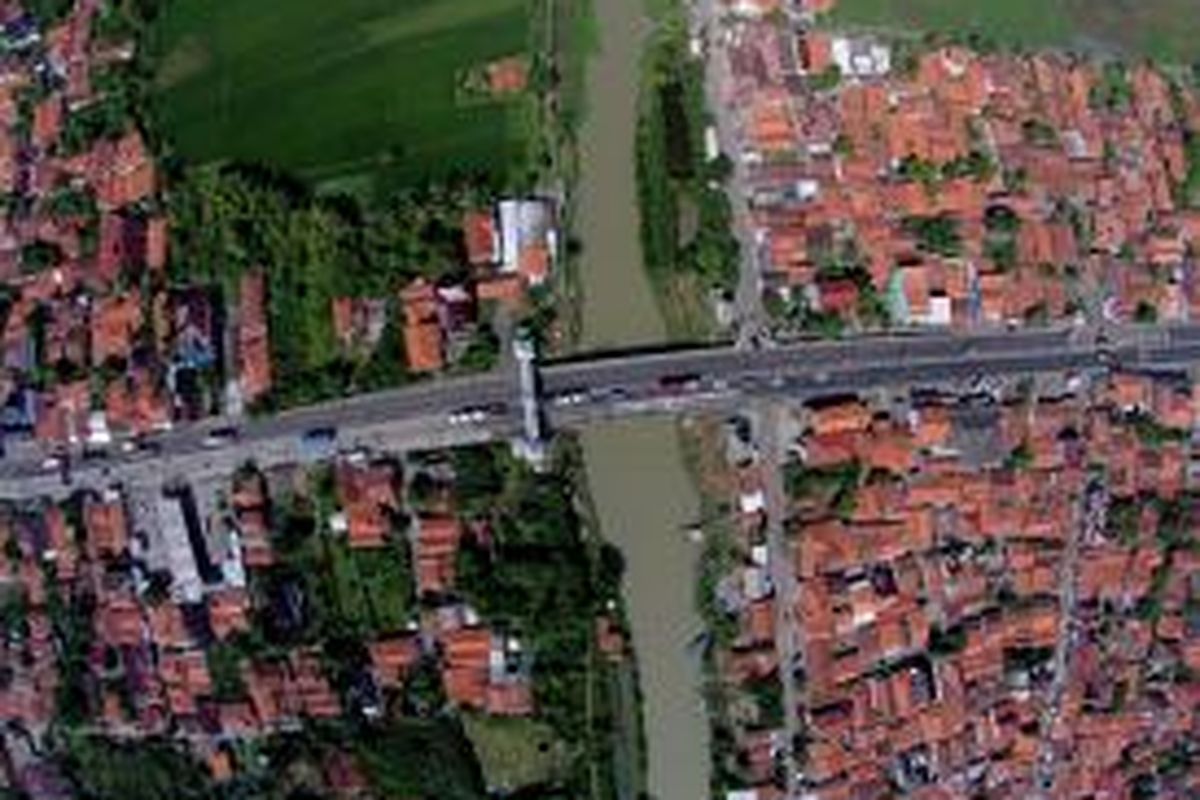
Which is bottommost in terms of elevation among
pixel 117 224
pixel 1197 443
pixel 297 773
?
pixel 297 773

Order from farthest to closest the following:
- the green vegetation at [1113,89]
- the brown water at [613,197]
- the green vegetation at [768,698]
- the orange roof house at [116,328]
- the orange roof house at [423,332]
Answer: the green vegetation at [1113,89] → the orange roof house at [116,328] → the brown water at [613,197] → the green vegetation at [768,698] → the orange roof house at [423,332]

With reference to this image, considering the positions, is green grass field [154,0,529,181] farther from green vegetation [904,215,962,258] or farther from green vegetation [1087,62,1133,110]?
green vegetation [1087,62,1133,110]

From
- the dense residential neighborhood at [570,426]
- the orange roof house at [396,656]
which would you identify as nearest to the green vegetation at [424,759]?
the dense residential neighborhood at [570,426]

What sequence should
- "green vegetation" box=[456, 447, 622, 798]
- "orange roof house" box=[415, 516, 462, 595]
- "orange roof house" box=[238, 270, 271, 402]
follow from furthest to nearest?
1. "orange roof house" box=[238, 270, 271, 402]
2. "orange roof house" box=[415, 516, 462, 595]
3. "green vegetation" box=[456, 447, 622, 798]

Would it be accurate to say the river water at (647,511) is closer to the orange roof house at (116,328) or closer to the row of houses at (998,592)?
the row of houses at (998,592)

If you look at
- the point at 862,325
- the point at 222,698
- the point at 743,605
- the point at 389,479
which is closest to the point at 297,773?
the point at 222,698

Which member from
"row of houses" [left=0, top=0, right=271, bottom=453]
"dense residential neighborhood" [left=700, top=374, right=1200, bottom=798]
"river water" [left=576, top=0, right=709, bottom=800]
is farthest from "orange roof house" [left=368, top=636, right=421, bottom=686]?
"dense residential neighborhood" [left=700, top=374, right=1200, bottom=798]

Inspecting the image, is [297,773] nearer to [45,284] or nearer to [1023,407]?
[45,284]
